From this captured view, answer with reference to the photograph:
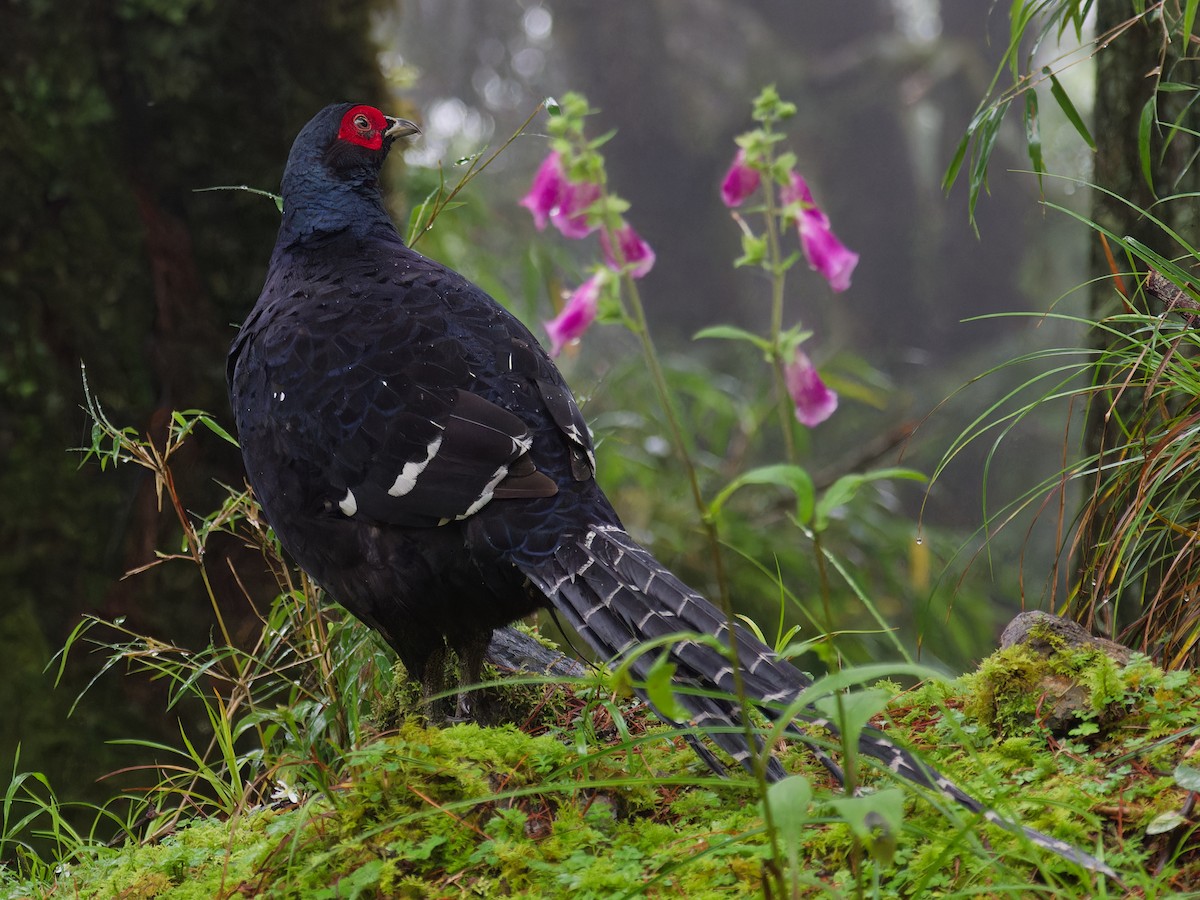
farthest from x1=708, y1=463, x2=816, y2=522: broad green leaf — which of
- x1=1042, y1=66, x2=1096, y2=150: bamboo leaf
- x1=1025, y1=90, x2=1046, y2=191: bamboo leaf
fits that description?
x1=1042, y1=66, x2=1096, y2=150: bamboo leaf

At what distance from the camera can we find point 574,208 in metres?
2.46

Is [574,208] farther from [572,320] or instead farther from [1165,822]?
[1165,822]

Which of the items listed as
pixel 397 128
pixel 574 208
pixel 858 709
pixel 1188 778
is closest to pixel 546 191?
pixel 574 208

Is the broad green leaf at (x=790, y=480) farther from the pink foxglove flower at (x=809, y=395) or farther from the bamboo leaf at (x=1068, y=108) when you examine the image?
the bamboo leaf at (x=1068, y=108)

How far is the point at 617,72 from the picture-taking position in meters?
16.3

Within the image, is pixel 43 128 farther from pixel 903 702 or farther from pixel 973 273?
pixel 973 273

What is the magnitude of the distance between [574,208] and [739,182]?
38 cm

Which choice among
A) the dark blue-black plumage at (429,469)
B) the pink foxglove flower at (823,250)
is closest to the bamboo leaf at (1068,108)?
the pink foxglove flower at (823,250)

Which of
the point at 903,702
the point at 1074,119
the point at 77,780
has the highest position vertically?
the point at 1074,119

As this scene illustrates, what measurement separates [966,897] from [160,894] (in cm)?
156

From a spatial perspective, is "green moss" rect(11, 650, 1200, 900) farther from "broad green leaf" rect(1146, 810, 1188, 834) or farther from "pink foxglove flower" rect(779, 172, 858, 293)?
"pink foxglove flower" rect(779, 172, 858, 293)

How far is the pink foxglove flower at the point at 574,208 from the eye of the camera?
200 cm

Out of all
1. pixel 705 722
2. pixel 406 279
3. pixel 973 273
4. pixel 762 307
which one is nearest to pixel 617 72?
pixel 762 307

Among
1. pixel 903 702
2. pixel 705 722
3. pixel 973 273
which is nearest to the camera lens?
pixel 705 722
